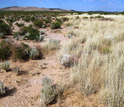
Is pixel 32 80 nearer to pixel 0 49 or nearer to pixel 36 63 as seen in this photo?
pixel 36 63

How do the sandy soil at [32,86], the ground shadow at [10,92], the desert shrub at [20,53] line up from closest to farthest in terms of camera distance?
the sandy soil at [32,86], the ground shadow at [10,92], the desert shrub at [20,53]

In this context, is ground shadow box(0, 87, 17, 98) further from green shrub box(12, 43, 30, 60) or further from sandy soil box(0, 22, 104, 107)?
green shrub box(12, 43, 30, 60)

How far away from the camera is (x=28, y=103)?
2562mm

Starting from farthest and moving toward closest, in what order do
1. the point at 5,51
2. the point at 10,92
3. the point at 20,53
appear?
the point at 5,51 < the point at 20,53 < the point at 10,92

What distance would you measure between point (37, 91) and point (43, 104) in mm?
605

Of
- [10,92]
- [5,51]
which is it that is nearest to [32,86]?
[10,92]

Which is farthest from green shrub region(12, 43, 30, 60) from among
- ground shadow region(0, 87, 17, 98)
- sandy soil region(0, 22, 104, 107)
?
ground shadow region(0, 87, 17, 98)

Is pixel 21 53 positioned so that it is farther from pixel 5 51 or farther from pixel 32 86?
pixel 32 86

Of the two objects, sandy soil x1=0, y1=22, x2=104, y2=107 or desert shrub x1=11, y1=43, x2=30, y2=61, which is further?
desert shrub x1=11, y1=43, x2=30, y2=61

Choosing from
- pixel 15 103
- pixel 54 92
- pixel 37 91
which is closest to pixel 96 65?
pixel 54 92

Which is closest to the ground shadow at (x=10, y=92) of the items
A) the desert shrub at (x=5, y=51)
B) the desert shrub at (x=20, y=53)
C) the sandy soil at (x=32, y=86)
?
the sandy soil at (x=32, y=86)

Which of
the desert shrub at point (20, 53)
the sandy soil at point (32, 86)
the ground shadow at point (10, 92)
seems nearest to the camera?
the sandy soil at point (32, 86)

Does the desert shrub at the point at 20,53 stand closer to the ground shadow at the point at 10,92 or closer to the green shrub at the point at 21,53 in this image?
the green shrub at the point at 21,53

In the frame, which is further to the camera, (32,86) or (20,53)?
(20,53)
